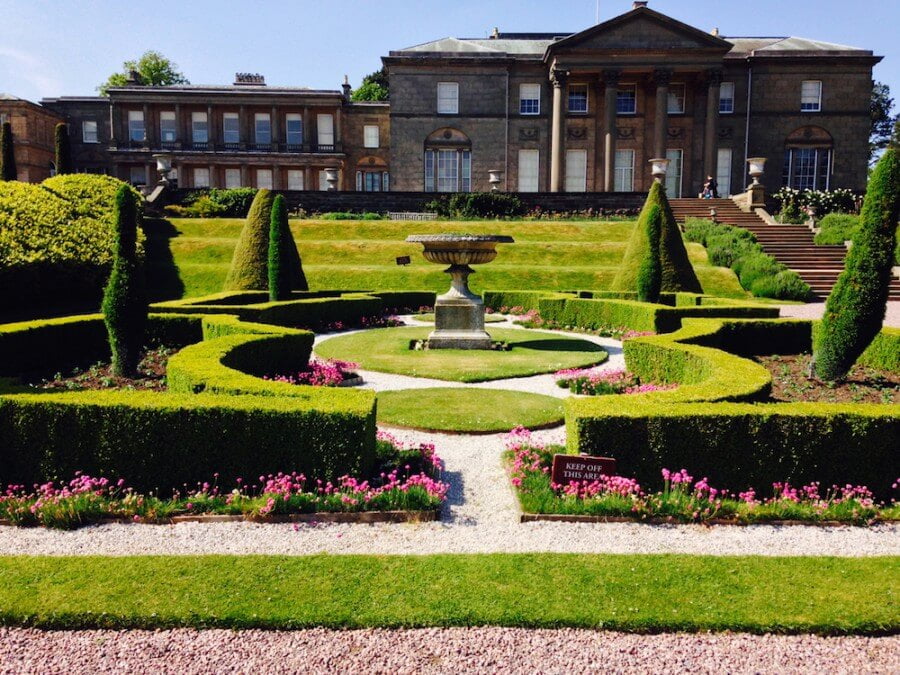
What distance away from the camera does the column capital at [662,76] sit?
39.8 metres

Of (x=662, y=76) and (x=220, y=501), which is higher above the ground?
(x=662, y=76)

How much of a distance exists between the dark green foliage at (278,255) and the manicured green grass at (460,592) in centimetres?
1429

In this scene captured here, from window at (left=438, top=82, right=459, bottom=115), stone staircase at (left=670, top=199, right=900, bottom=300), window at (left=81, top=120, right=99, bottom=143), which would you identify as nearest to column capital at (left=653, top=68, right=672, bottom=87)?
stone staircase at (left=670, top=199, right=900, bottom=300)

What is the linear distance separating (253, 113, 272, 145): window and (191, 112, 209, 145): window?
3635 millimetres

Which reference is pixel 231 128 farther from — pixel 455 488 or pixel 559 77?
pixel 455 488

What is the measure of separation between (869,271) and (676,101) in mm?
37666

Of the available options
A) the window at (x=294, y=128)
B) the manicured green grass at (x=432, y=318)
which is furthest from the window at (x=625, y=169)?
the manicured green grass at (x=432, y=318)

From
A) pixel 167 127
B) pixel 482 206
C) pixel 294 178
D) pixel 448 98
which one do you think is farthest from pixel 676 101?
pixel 167 127

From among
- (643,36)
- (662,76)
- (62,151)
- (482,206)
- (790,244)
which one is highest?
(643,36)

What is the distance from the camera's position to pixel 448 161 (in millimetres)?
44656

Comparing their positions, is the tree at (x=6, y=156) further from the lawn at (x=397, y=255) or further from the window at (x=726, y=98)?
the window at (x=726, y=98)

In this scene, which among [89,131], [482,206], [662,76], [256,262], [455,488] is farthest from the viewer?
[89,131]

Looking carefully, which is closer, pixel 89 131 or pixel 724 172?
pixel 724 172

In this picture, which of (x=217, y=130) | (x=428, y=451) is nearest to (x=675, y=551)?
(x=428, y=451)
